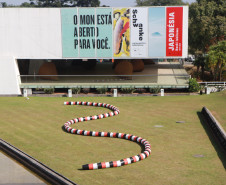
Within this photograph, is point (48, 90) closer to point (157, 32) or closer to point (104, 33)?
point (104, 33)

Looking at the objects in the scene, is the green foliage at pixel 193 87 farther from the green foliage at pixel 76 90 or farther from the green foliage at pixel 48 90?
the green foliage at pixel 48 90

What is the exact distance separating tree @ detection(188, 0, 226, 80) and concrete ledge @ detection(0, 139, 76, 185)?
1505 inches

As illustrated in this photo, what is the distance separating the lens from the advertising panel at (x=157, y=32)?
4206 cm

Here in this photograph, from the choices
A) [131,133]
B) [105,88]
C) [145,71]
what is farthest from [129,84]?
[131,133]

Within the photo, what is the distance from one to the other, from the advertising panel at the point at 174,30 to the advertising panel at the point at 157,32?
469 millimetres

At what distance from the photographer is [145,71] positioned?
5331 centimetres

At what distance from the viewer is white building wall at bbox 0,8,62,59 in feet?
140

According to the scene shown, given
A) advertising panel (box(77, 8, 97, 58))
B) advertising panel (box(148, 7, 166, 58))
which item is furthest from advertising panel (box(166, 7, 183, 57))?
advertising panel (box(77, 8, 97, 58))

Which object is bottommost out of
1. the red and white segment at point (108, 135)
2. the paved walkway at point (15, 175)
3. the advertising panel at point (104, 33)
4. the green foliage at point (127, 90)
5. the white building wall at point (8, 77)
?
the paved walkway at point (15, 175)

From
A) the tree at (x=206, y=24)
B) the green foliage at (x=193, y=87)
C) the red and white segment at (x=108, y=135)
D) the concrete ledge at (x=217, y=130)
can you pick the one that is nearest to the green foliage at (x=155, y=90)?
the green foliage at (x=193, y=87)

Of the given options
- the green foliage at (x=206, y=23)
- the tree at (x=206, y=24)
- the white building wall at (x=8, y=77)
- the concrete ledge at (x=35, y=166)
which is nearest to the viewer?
A: the concrete ledge at (x=35, y=166)

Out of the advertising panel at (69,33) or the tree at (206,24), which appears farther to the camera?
the tree at (206,24)

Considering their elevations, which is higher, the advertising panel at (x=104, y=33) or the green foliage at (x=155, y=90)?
the advertising panel at (x=104, y=33)

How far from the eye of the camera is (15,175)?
18172mm
